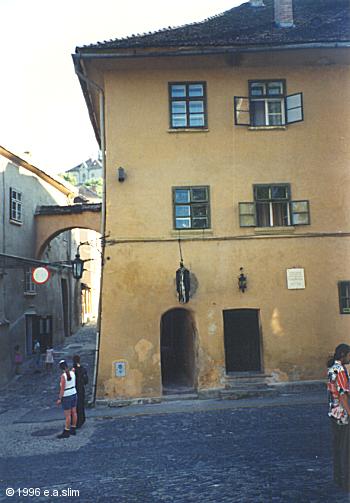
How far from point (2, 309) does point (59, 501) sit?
1236 cm

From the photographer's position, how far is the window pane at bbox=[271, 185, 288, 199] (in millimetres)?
13961

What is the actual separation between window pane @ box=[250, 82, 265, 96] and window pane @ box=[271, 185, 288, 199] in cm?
289

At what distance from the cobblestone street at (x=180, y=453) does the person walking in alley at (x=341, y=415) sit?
27 cm

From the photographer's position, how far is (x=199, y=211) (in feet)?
45.4

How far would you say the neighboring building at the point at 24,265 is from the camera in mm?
18406

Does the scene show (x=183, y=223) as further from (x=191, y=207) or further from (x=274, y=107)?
(x=274, y=107)

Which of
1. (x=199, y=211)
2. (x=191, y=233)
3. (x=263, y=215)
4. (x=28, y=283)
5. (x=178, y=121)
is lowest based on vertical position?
(x=28, y=283)

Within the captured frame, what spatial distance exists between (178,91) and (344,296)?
7802 millimetres

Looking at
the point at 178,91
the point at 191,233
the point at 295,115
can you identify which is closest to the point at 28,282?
the point at 191,233

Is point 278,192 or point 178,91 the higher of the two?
point 178,91

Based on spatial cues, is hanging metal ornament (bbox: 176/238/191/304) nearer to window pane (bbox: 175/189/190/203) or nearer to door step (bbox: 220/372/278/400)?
window pane (bbox: 175/189/190/203)

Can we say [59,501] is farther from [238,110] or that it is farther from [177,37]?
[177,37]

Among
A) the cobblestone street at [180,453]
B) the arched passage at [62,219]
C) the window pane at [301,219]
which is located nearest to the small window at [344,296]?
the window pane at [301,219]

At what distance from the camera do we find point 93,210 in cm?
2258
